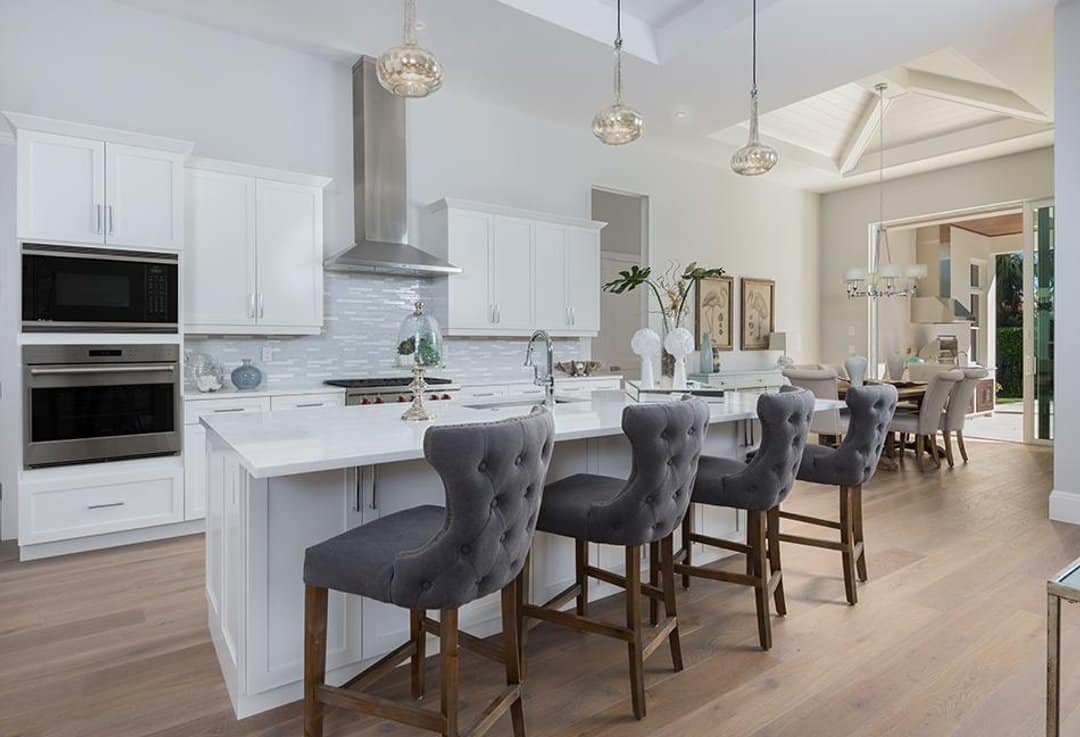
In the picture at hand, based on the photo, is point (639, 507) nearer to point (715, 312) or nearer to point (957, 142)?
point (715, 312)

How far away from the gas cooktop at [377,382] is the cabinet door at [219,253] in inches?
29.1

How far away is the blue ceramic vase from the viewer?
427cm

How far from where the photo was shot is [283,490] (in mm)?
1943

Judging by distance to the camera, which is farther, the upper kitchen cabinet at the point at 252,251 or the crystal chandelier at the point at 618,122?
the upper kitchen cabinet at the point at 252,251

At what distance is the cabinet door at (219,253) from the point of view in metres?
3.96

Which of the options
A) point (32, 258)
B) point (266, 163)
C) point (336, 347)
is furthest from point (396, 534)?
point (266, 163)

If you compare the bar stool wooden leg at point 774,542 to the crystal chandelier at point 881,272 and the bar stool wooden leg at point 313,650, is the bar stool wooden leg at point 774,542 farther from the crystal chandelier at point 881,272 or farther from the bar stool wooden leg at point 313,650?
the crystal chandelier at point 881,272

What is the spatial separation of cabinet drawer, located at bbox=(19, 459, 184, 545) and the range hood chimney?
9.89 metres

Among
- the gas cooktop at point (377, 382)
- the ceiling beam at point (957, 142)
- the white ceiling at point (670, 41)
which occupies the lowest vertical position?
the gas cooktop at point (377, 382)

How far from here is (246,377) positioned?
4293 millimetres

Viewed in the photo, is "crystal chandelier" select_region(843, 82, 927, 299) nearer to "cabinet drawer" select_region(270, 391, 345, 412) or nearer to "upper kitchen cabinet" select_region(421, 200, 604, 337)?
"upper kitchen cabinet" select_region(421, 200, 604, 337)

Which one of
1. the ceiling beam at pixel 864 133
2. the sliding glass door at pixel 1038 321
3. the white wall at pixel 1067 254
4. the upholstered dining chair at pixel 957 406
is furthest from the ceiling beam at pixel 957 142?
the white wall at pixel 1067 254

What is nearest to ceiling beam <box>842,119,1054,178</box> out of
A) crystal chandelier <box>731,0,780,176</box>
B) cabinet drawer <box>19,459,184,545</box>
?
crystal chandelier <box>731,0,780,176</box>

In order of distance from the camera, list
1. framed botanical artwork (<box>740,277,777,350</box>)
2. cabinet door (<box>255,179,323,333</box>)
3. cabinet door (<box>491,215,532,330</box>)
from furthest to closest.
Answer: framed botanical artwork (<box>740,277,777,350</box>), cabinet door (<box>491,215,532,330</box>), cabinet door (<box>255,179,323,333</box>)
